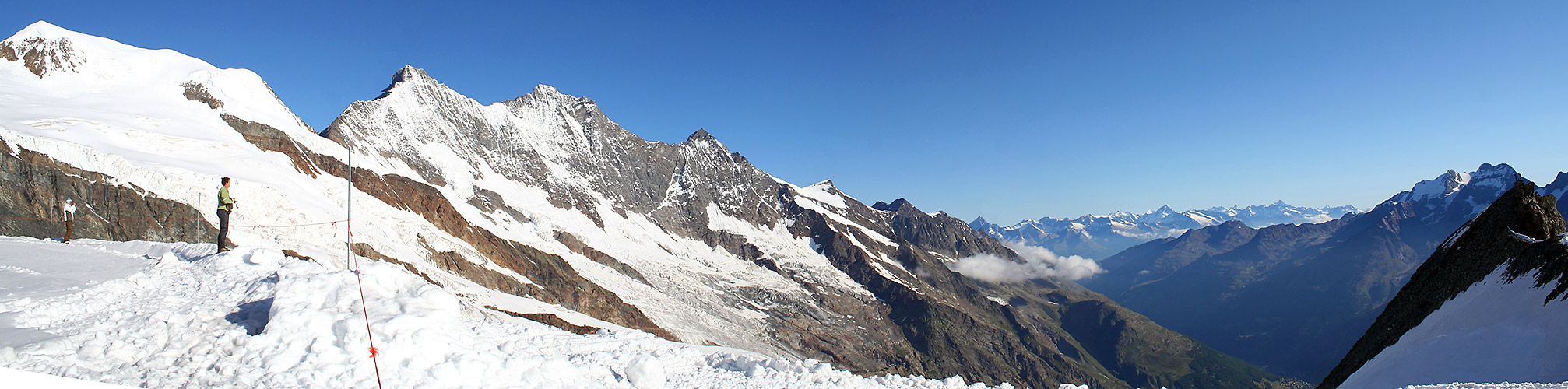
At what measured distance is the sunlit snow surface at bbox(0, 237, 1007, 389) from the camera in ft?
30.7

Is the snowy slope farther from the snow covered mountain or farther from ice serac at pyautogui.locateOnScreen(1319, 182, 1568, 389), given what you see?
the snow covered mountain

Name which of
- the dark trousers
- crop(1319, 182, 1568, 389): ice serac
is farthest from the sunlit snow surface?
crop(1319, 182, 1568, 389): ice serac

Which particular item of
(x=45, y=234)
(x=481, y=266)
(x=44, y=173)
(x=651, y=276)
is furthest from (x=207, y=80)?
(x=651, y=276)

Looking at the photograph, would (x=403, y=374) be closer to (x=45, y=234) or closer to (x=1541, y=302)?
(x=1541, y=302)

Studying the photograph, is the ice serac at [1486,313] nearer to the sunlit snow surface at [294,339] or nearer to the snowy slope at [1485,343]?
the snowy slope at [1485,343]

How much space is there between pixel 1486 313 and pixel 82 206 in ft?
292

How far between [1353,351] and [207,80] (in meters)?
160

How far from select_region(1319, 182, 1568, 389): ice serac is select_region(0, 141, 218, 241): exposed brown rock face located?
69.0 m

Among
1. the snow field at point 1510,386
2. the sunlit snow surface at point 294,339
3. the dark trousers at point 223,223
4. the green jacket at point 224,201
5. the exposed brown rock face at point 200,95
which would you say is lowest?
the snow field at point 1510,386

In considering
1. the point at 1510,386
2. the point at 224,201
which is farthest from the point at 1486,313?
the point at 224,201

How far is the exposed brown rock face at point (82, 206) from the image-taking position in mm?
47156

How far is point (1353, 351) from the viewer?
2834 centimetres

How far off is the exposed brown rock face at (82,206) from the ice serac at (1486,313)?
69031 mm

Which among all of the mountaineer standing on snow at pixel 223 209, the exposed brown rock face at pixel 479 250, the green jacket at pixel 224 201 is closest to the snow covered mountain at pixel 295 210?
the exposed brown rock face at pixel 479 250
